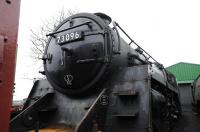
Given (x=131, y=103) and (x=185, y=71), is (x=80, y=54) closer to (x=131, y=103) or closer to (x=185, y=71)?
(x=131, y=103)

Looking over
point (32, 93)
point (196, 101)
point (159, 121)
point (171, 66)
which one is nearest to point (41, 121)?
point (32, 93)

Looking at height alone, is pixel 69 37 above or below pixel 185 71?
below

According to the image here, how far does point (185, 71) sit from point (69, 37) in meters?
27.0

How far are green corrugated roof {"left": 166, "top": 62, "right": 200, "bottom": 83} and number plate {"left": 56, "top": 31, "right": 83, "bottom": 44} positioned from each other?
24.7 metres

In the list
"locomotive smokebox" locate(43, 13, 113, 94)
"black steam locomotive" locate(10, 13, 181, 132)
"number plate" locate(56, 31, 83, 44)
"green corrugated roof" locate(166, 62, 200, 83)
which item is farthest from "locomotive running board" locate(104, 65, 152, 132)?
"green corrugated roof" locate(166, 62, 200, 83)

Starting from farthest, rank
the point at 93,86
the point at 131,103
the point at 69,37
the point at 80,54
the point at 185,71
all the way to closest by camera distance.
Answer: the point at 185,71
the point at 69,37
the point at 80,54
the point at 93,86
the point at 131,103

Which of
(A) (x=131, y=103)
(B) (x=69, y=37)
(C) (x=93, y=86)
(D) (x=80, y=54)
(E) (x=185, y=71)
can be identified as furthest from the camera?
(E) (x=185, y=71)

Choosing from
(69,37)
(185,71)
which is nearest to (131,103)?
(69,37)

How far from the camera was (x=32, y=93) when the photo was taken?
5.74 metres

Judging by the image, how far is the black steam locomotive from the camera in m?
4.09

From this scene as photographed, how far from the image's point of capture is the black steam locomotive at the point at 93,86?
4.09 meters

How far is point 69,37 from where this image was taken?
491 centimetres

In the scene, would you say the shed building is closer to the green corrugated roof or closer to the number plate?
the green corrugated roof

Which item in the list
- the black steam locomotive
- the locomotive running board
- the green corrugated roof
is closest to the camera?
the locomotive running board
